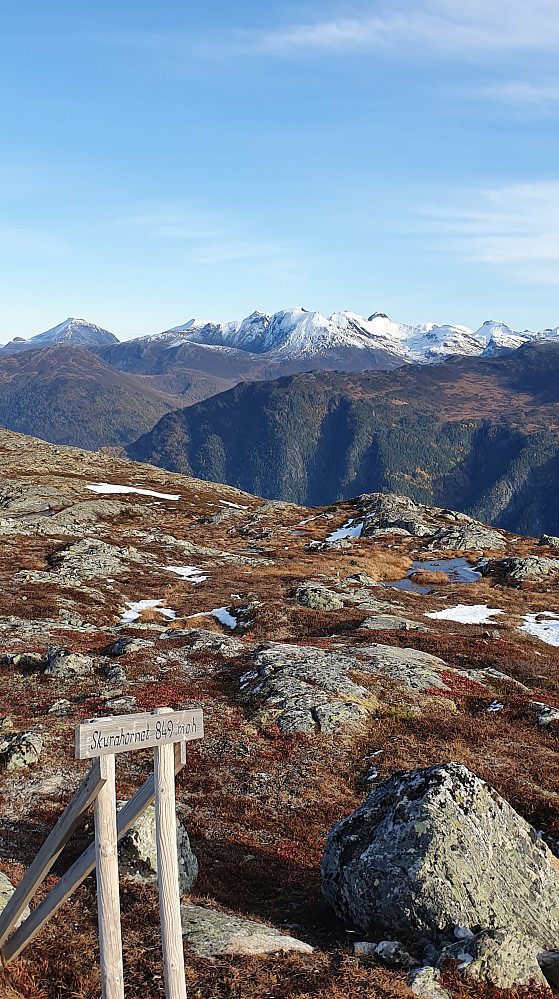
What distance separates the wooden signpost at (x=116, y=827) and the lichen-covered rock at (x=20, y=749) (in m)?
11.6

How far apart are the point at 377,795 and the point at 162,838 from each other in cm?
635

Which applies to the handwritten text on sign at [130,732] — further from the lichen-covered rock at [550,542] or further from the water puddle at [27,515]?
the lichen-covered rock at [550,542]

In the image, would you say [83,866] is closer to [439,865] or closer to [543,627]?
[439,865]

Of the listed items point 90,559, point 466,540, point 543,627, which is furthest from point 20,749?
point 466,540

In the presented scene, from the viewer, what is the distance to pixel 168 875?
7.18m

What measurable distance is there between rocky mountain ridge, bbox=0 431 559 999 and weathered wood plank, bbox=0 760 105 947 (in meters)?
1.31

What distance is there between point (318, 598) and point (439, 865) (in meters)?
36.9

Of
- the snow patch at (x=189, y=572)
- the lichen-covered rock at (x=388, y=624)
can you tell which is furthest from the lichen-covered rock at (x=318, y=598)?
the snow patch at (x=189, y=572)

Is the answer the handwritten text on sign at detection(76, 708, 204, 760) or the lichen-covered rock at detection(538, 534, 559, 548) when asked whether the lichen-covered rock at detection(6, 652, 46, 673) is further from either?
the lichen-covered rock at detection(538, 534, 559, 548)

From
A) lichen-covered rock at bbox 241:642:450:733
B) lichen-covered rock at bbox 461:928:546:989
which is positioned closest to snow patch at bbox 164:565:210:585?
lichen-covered rock at bbox 241:642:450:733

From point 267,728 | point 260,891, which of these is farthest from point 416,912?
point 267,728

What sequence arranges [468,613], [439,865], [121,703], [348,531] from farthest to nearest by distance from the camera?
1. [348,531]
2. [468,613]
3. [121,703]
4. [439,865]

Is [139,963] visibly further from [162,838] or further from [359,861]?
[359,861]

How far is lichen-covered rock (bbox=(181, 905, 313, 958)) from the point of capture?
9.34m
